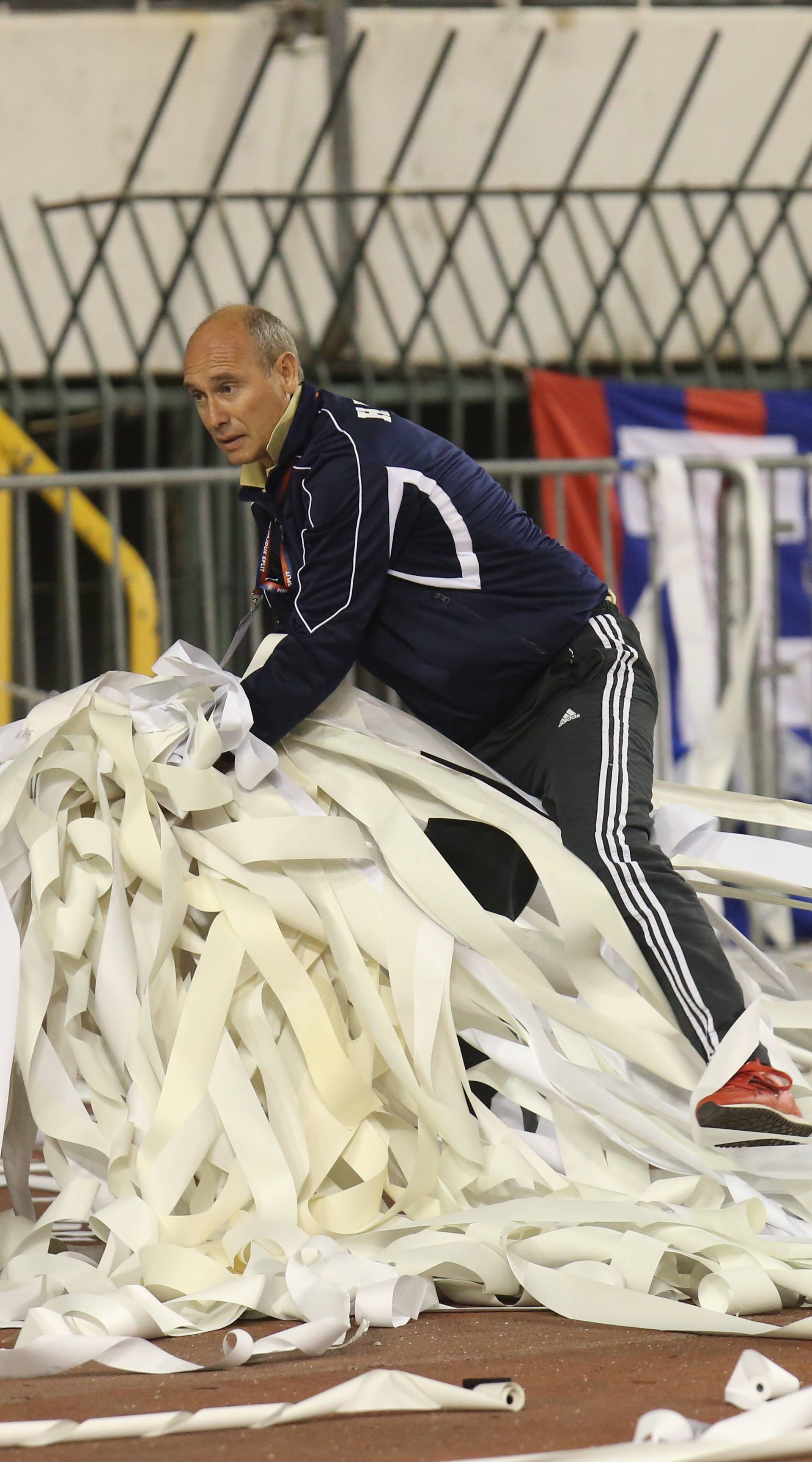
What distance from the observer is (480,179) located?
621cm

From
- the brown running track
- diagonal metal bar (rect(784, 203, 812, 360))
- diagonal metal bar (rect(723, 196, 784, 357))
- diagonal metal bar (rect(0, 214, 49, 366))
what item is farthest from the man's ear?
diagonal metal bar (rect(784, 203, 812, 360))

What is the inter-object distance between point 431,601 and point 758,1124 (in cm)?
101

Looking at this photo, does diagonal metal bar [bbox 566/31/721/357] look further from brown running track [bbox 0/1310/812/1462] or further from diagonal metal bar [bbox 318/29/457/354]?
brown running track [bbox 0/1310/812/1462]

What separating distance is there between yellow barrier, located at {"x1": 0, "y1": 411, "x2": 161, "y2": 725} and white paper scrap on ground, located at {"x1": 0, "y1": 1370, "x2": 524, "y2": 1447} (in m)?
2.93

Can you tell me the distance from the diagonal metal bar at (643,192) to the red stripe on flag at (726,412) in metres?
0.57

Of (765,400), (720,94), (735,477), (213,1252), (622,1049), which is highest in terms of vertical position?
(720,94)

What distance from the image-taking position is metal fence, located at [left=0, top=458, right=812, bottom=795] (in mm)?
4301

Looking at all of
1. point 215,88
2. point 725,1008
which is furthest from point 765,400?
point 725,1008

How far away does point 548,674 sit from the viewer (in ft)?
9.17

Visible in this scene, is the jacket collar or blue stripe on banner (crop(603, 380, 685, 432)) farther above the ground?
blue stripe on banner (crop(603, 380, 685, 432))

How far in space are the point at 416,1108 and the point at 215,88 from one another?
16.7 ft

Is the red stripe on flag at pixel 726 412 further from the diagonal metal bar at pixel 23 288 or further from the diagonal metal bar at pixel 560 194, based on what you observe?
the diagonal metal bar at pixel 23 288

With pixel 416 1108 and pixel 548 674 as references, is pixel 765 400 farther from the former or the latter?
pixel 416 1108

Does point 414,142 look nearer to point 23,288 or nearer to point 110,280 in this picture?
point 110,280
